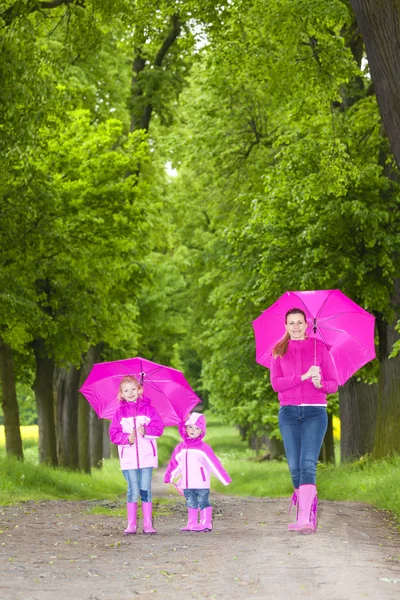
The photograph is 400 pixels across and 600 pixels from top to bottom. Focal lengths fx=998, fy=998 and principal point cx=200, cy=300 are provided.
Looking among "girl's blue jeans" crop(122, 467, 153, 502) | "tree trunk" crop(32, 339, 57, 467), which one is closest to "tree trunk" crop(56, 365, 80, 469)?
"tree trunk" crop(32, 339, 57, 467)

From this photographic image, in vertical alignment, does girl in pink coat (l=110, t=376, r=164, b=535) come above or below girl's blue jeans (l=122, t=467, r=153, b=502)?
above

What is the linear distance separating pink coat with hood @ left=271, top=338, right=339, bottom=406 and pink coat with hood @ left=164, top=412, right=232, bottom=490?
158 centimetres

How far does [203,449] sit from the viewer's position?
1062cm

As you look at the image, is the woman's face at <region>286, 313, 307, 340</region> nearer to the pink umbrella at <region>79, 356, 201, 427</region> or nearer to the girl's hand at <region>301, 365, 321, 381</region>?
the girl's hand at <region>301, 365, 321, 381</region>

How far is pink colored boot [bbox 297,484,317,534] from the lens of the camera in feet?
30.0

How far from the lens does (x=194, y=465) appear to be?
10539 mm

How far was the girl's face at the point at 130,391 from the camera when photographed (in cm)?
1027

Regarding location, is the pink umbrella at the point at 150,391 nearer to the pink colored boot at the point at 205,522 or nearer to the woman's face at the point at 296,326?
the pink colored boot at the point at 205,522

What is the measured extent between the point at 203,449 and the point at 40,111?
21.1 ft

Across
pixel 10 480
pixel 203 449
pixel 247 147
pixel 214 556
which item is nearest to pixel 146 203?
pixel 247 147

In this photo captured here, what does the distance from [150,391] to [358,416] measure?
481 inches

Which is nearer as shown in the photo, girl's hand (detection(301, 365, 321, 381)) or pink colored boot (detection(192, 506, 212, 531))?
girl's hand (detection(301, 365, 321, 381))

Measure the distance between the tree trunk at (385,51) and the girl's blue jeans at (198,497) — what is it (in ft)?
14.5

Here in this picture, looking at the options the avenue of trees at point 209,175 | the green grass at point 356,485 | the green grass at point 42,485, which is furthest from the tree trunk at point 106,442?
the green grass at point 42,485
